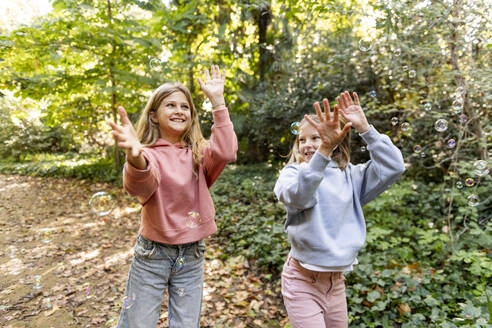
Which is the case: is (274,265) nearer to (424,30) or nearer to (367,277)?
(367,277)

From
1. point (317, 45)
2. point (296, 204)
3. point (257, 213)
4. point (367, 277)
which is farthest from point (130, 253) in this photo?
point (317, 45)

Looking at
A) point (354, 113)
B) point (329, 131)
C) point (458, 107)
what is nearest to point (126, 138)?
point (329, 131)

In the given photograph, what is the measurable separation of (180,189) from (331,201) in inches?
37.0

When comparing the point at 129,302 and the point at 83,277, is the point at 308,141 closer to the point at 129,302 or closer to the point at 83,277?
the point at 129,302

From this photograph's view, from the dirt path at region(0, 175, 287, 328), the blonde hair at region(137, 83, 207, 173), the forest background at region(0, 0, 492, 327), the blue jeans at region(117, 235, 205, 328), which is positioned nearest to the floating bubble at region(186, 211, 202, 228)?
the blue jeans at region(117, 235, 205, 328)

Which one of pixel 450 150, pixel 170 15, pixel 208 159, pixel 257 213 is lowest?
pixel 257 213

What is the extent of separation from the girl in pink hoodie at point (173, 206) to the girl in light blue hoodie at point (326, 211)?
52 centimetres

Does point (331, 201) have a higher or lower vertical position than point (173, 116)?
lower

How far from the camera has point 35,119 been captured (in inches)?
556

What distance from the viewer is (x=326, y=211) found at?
1.73m

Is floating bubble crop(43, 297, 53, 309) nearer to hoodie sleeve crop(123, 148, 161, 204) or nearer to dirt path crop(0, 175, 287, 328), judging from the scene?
dirt path crop(0, 175, 287, 328)

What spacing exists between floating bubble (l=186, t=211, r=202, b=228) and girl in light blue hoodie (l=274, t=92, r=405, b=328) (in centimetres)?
53

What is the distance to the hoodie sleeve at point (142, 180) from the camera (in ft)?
5.01

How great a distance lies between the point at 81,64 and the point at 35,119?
8940mm
